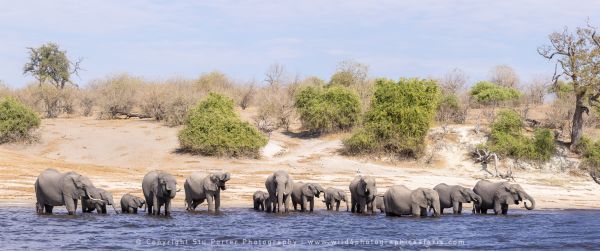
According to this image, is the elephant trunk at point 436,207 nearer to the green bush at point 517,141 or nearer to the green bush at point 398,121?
the green bush at point 398,121

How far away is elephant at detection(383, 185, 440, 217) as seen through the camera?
27.7m

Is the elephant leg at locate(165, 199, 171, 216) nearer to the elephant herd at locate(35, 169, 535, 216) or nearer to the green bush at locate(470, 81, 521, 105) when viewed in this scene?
the elephant herd at locate(35, 169, 535, 216)

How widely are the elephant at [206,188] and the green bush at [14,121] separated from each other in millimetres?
29552

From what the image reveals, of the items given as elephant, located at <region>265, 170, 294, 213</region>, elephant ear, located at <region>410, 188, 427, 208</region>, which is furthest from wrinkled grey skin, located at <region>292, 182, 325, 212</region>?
elephant ear, located at <region>410, 188, 427, 208</region>

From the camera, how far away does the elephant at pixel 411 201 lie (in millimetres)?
27734

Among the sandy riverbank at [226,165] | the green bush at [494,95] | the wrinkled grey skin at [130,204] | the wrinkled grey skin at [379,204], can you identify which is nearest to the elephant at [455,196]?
the wrinkled grey skin at [379,204]

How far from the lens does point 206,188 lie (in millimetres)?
27766

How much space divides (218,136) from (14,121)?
49.2 ft

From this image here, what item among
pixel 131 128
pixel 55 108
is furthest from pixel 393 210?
pixel 55 108

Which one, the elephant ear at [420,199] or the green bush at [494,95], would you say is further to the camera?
the green bush at [494,95]

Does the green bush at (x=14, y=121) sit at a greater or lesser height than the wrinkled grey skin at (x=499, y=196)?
greater

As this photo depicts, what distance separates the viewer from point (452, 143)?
54375 mm

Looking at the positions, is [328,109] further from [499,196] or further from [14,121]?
[499,196]

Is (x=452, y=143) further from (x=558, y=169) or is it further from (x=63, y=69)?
(x=63, y=69)
